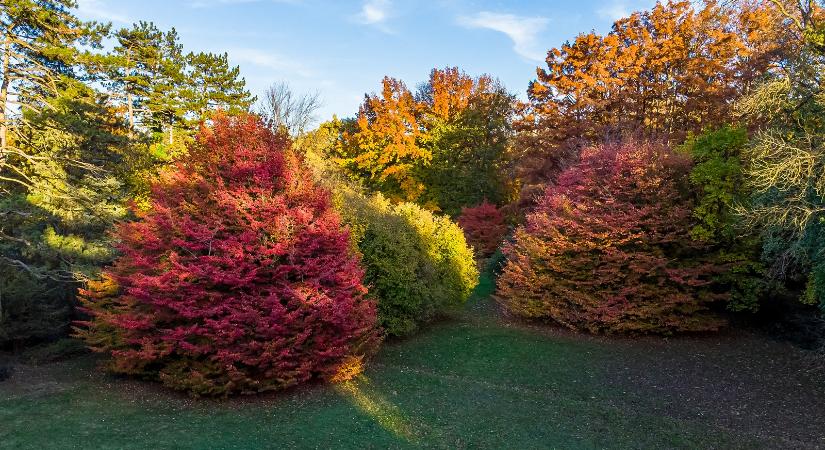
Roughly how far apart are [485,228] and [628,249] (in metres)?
16.4

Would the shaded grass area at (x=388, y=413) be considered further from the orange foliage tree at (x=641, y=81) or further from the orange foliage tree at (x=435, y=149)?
the orange foliage tree at (x=435, y=149)

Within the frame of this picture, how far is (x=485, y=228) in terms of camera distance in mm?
32375

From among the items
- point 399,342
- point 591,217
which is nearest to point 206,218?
point 399,342

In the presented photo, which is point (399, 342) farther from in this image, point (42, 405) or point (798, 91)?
point (798, 91)

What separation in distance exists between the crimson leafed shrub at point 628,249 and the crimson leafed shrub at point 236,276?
8.29m

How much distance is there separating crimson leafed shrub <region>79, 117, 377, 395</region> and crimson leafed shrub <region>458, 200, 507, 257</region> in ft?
70.2

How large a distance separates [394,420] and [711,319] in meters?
11.9

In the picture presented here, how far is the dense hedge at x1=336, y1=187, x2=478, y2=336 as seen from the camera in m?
15.8

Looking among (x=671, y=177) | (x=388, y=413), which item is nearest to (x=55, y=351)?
(x=388, y=413)

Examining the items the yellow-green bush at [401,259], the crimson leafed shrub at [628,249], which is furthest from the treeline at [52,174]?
the crimson leafed shrub at [628,249]

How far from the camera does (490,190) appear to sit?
37.1m

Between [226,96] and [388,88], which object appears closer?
[226,96]

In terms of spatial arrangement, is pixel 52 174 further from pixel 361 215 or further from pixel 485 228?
pixel 485 228

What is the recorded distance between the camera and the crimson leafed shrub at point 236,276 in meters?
10.2
